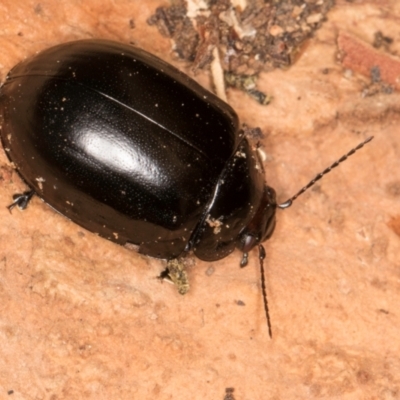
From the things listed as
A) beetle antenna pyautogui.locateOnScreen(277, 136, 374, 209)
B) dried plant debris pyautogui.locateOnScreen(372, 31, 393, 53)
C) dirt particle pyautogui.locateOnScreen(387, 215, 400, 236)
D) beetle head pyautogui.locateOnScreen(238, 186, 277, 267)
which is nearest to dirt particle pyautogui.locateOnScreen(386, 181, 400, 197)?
dirt particle pyautogui.locateOnScreen(387, 215, 400, 236)

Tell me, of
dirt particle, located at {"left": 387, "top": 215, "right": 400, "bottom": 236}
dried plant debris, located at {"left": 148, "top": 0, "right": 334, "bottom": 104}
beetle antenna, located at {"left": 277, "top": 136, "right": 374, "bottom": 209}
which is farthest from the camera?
dried plant debris, located at {"left": 148, "top": 0, "right": 334, "bottom": 104}

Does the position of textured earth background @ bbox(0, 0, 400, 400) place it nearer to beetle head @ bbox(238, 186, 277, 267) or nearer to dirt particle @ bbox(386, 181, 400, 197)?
dirt particle @ bbox(386, 181, 400, 197)

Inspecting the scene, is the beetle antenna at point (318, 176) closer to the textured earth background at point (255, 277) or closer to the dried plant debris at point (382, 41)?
the textured earth background at point (255, 277)

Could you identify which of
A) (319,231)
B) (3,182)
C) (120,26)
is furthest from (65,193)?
(319,231)

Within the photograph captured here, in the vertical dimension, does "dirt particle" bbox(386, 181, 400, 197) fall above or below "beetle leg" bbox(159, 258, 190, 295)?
above

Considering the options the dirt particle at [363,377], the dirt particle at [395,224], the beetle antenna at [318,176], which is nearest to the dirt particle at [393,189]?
the dirt particle at [395,224]

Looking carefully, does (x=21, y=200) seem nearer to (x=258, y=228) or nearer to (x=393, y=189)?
(x=258, y=228)
